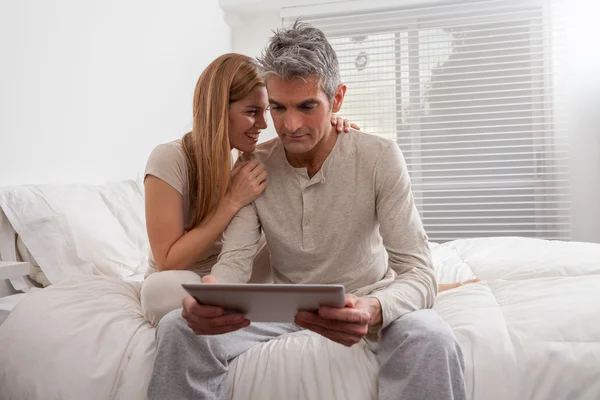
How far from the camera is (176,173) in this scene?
1.69 metres

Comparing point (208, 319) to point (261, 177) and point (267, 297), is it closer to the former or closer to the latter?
point (267, 297)

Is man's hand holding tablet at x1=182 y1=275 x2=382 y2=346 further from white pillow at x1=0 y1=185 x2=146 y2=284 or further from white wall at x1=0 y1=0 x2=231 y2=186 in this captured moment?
white wall at x1=0 y1=0 x2=231 y2=186

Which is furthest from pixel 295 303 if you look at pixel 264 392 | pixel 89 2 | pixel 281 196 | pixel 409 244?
pixel 89 2

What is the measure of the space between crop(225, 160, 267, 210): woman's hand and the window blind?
9.14 ft

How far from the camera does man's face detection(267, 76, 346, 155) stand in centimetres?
149

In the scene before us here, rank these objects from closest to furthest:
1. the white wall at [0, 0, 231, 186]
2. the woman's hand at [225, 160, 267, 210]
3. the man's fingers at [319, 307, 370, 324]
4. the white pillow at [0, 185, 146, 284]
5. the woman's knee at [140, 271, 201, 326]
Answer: the man's fingers at [319, 307, 370, 324] → the woman's knee at [140, 271, 201, 326] → the woman's hand at [225, 160, 267, 210] → the white pillow at [0, 185, 146, 284] → the white wall at [0, 0, 231, 186]

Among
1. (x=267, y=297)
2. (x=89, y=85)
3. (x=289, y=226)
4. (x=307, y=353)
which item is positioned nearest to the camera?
(x=267, y=297)

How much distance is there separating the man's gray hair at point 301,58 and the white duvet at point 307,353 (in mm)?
685

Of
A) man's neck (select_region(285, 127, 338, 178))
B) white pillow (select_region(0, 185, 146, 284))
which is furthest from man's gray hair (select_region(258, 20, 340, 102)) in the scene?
white pillow (select_region(0, 185, 146, 284))

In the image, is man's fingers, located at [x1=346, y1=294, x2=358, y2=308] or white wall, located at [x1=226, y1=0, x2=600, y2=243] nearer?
man's fingers, located at [x1=346, y1=294, x2=358, y2=308]

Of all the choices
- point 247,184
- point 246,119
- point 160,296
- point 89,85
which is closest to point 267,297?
point 160,296

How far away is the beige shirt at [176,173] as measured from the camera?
65.9 inches

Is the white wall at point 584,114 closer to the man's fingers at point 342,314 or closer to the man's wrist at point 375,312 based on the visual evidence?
the man's wrist at point 375,312

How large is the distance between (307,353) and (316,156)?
0.58 meters
